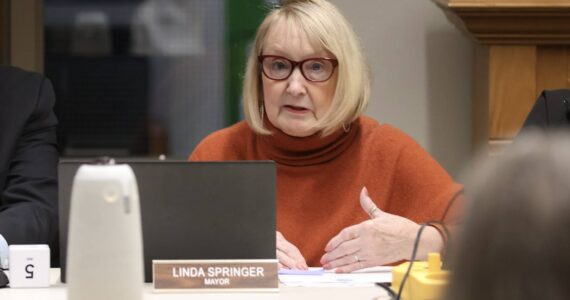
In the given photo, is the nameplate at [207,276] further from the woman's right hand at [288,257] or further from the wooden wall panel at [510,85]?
the wooden wall panel at [510,85]

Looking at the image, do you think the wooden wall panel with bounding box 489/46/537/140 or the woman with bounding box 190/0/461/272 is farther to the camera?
the wooden wall panel with bounding box 489/46/537/140

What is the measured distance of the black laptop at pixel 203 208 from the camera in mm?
1755

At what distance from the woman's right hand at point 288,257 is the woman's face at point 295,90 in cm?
37

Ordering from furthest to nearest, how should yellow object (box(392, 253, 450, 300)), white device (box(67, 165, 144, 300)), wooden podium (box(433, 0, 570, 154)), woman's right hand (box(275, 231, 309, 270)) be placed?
wooden podium (box(433, 0, 570, 154)) < woman's right hand (box(275, 231, 309, 270)) < yellow object (box(392, 253, 450, 300)) < white device (box(67, 165, 144, 300))

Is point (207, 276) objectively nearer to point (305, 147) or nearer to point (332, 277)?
point (332, 277)

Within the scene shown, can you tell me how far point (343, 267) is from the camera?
201 cm

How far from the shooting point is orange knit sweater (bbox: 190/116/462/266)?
2338 millimetres

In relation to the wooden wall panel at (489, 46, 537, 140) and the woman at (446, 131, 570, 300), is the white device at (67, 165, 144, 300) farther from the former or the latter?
the wooden wall panel at (489, 46, 537, 140)

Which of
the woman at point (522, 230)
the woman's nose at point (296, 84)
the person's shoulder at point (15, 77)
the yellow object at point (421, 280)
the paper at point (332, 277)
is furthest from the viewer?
the person's shoulder at point (15, 77)

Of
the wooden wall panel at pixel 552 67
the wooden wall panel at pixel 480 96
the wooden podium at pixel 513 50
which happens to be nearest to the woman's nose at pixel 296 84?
the wooden podium at pixel 513 50

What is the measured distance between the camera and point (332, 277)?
193 cm

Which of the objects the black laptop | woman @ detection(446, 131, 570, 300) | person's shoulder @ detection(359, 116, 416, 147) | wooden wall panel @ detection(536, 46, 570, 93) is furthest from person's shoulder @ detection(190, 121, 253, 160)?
woman @ detection(446, 131, 570, 300)

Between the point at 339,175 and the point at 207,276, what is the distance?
77 centimetres

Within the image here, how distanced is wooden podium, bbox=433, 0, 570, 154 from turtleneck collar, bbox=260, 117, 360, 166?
0.71m
